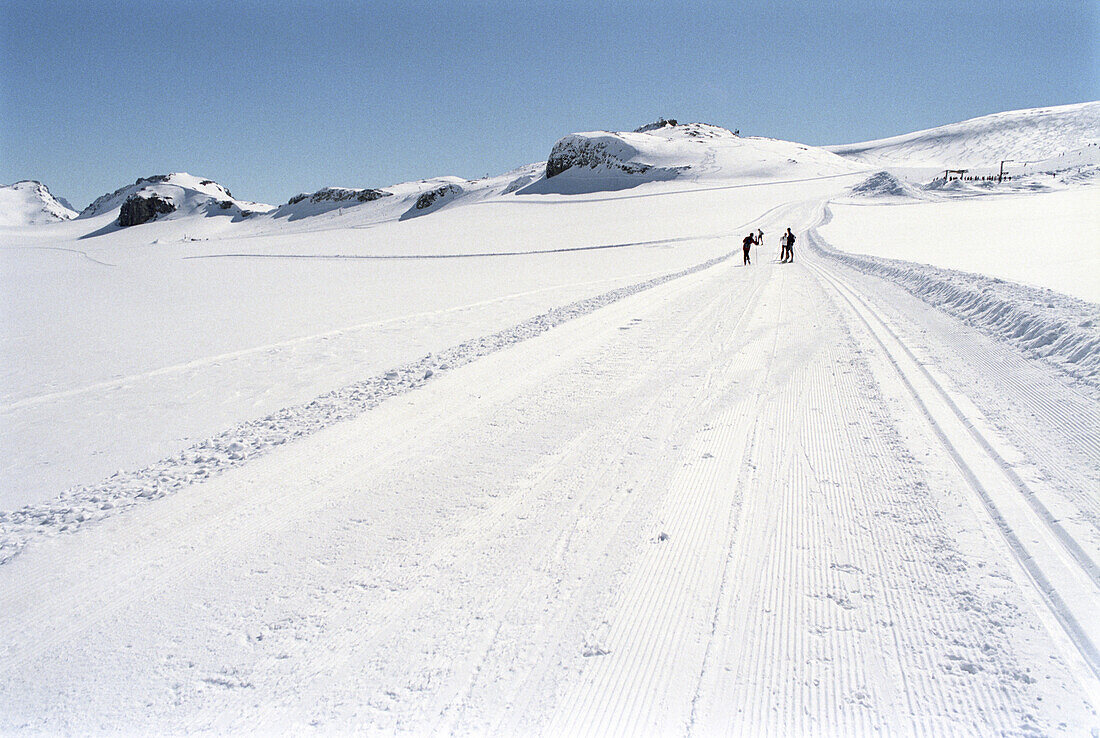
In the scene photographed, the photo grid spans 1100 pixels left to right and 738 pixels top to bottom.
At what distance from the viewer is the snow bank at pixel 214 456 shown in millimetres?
3865

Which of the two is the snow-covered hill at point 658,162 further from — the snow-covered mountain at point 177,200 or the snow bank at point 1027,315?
the snow bank at point 1027,315

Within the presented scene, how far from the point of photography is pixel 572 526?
3.47 m

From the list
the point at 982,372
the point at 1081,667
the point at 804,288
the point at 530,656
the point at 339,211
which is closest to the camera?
the point at 1081,667

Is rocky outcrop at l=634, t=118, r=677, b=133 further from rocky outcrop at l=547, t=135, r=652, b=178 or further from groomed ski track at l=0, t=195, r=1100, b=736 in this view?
groomed ski track at l=0, t=195, r=1100, b=736

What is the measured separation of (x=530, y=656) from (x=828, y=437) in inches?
124

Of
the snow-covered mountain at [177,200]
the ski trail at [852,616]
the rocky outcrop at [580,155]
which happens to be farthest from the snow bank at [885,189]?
the snow-covered mountain at [177,200]

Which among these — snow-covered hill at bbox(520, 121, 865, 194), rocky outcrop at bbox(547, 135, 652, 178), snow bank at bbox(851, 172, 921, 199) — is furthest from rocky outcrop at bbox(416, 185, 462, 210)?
snow bank at bbox(851, 172, 921, 199)

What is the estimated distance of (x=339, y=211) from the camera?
9988 cm

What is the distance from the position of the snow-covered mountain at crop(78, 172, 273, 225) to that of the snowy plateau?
128607 millimetres

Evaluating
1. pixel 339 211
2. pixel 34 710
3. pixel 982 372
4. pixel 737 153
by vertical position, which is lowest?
pixel 34 710

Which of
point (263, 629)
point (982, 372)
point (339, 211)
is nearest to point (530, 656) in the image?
point (263, 629)

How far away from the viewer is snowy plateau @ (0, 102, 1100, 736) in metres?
2.33

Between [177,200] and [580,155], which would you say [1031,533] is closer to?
[580,155]

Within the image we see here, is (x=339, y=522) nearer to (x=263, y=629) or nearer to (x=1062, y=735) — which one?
(x=263, y=629)
